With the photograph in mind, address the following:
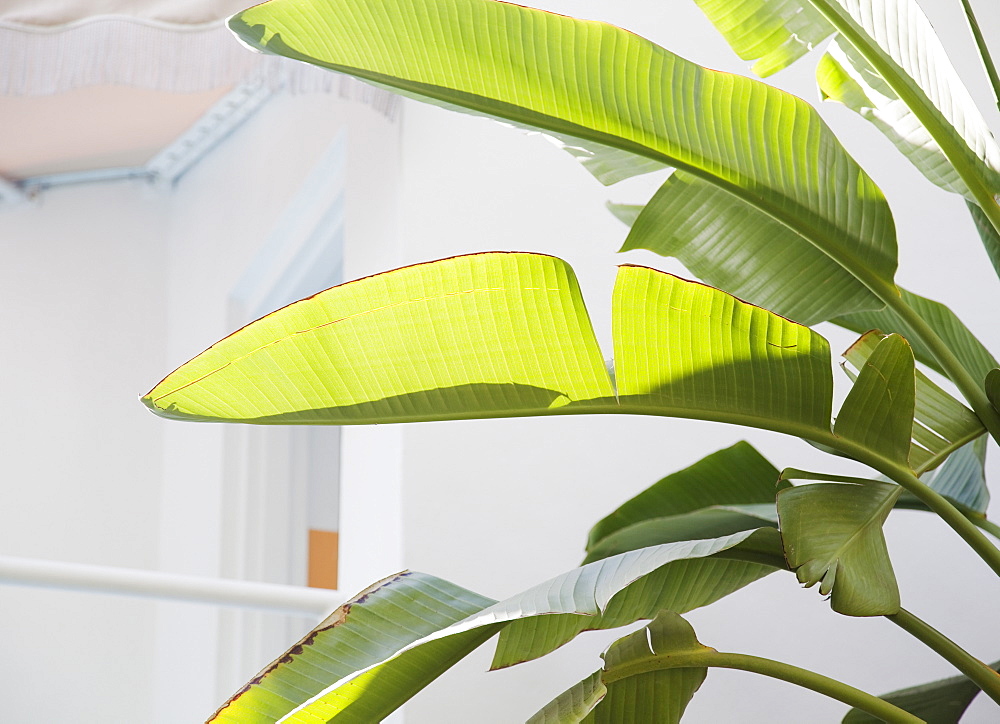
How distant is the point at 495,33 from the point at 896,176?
855 millimetres

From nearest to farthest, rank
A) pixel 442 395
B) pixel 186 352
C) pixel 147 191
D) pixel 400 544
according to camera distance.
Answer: pixel 442 395 → pixel 400 544 → pixel 186 352 → pixel 147 191

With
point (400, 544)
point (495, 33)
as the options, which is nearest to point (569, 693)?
point (495, 33)

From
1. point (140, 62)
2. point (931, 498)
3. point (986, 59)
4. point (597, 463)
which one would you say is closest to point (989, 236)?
point (986, 59)

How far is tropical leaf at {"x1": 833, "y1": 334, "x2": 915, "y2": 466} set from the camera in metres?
0.42

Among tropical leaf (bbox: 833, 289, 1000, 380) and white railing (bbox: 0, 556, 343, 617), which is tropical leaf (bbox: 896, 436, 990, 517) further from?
white railing (bbox: 0, 556, 343, 617)

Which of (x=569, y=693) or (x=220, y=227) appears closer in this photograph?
(x=569, y=693)

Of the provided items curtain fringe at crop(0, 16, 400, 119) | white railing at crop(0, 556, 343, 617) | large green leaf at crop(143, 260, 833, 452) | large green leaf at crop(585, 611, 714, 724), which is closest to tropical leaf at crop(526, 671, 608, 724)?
large green leaf at crop(585, 611, 714, 724)

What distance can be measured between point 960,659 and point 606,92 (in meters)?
0.37

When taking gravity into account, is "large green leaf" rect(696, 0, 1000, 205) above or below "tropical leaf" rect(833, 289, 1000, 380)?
above

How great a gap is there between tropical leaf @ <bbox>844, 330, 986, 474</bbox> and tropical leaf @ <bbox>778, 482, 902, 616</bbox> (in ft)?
0.36

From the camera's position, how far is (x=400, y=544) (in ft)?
3.45

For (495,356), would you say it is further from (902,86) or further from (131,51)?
(131,51)

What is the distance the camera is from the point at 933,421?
58cm

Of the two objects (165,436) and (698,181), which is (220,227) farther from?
(698,181)
